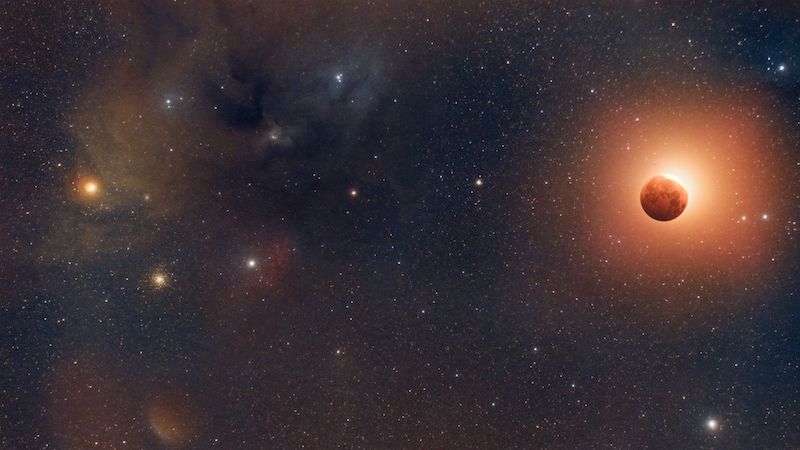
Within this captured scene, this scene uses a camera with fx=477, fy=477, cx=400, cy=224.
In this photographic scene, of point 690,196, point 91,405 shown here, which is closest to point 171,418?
point 91,405

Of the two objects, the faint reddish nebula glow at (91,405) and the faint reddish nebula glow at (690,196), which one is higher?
the faint reddish nebula glow at (690,196)

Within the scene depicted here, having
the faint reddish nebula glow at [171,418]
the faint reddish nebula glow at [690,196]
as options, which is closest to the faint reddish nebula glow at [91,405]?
the faint reddish nebula glow at [171,418]

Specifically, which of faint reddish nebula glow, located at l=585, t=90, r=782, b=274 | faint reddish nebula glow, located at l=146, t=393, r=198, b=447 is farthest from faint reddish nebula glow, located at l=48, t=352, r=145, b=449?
faint reddish nebula glow, located at l=585, t=90, r=782, b=274

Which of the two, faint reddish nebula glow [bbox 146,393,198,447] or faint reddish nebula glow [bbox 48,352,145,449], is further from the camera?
faint reddish nebula glow [bbox 146,393,198,447]

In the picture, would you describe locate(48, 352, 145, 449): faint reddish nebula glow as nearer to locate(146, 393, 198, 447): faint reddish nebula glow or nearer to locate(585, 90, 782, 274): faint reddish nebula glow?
locate(146, 393, 198, 447): faint reddish nebula glow

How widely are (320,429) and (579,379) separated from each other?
4178 mm

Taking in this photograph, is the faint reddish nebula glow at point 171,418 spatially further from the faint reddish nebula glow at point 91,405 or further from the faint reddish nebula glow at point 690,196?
the faint reddish nebula glow at point 690,196

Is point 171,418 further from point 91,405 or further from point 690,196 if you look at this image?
point 690,196

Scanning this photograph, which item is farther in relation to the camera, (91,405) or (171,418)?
(171,418)

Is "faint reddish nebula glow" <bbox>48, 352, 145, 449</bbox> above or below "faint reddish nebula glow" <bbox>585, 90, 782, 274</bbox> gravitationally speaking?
below

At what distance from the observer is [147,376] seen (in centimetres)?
728

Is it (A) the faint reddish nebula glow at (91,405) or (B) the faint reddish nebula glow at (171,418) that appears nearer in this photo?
(A) the faint reddish nebula glow at (91,405)

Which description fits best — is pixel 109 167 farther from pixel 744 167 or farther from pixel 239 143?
pixel 744 167

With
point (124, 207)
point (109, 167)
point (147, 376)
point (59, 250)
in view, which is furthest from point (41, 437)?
point (109, 167)
